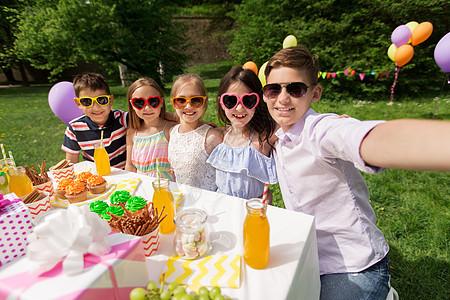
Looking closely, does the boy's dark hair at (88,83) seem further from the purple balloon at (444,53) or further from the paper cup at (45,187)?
the purple balloon at (444,53)

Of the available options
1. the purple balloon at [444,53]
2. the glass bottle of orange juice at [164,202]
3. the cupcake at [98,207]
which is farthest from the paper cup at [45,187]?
the purple balloon at [444,53]

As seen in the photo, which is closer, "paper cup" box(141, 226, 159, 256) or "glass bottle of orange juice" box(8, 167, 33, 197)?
"paper cup" box(141, 226, 159, 256)

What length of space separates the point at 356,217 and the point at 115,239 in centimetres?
120

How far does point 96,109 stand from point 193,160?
3.87 feet

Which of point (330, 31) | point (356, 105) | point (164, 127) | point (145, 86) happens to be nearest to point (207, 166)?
point (164, 127)

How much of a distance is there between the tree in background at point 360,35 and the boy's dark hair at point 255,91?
24.9ft

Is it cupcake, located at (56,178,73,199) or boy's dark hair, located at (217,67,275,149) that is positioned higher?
boy's dark hair, located at (217,67,275,149)

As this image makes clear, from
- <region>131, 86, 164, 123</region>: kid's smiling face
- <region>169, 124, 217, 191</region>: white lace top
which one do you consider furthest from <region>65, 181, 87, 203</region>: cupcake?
<region>131, 86, 164, 123</region>: kid's smiling face

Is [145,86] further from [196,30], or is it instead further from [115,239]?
[196,30]

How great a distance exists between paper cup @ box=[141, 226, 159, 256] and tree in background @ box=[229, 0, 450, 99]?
29.0 ft

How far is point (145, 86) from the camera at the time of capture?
2326 mm

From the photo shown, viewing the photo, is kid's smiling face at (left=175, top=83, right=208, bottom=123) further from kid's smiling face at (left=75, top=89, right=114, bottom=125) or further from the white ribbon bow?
the white ribbon bow

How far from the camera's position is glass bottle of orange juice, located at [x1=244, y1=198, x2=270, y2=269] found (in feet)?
3.15

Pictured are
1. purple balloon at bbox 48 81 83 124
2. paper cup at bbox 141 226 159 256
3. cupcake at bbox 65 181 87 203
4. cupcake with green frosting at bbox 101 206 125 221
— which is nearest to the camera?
paper cup at bbox 141 226 159 256
